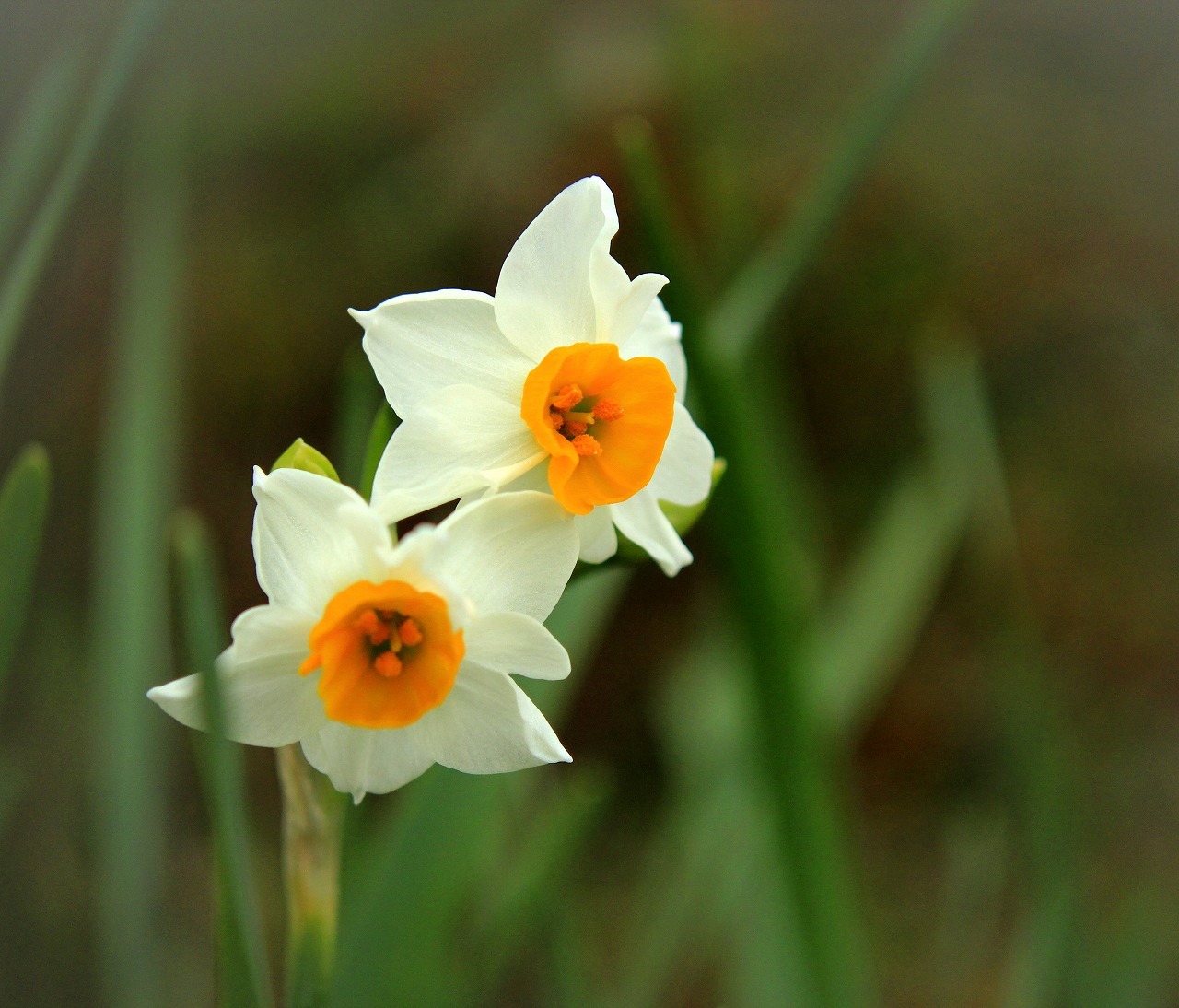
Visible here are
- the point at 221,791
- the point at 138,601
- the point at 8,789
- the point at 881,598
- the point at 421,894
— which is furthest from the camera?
the point at 881,598

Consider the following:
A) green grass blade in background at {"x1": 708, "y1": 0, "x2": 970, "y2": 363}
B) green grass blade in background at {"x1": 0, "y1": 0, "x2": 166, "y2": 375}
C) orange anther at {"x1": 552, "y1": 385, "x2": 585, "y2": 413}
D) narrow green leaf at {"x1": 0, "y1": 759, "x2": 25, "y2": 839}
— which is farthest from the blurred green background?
orange anther at {"x1": 552, "y1": 385, "x2": 585, "y2": 413}

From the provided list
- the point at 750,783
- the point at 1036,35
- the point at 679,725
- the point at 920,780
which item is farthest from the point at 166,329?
the point at 1036,35

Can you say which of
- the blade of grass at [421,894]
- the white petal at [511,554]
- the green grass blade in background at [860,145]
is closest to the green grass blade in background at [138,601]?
the blade of grass at [421,894]

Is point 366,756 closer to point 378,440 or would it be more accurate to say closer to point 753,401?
point 378,440

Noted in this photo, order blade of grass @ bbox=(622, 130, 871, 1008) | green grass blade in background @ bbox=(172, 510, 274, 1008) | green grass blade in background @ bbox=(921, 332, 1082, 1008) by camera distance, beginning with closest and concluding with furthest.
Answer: green grass blade in background @ bbox=(172, 510, 274, 1008) → blade of grass @ bbox=(622, 130, 871, 1008) → green grass blade in background @ bbox=(921, 332, 1082, 1008)

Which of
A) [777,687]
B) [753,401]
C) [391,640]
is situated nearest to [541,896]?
[777,687]

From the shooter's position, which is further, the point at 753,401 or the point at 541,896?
the point at 753,401

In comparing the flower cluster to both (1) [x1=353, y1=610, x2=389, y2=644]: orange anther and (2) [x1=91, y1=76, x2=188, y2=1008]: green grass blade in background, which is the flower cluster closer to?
(1) [x1=353, y1=610, x2=389, y2=644]: orange anther
